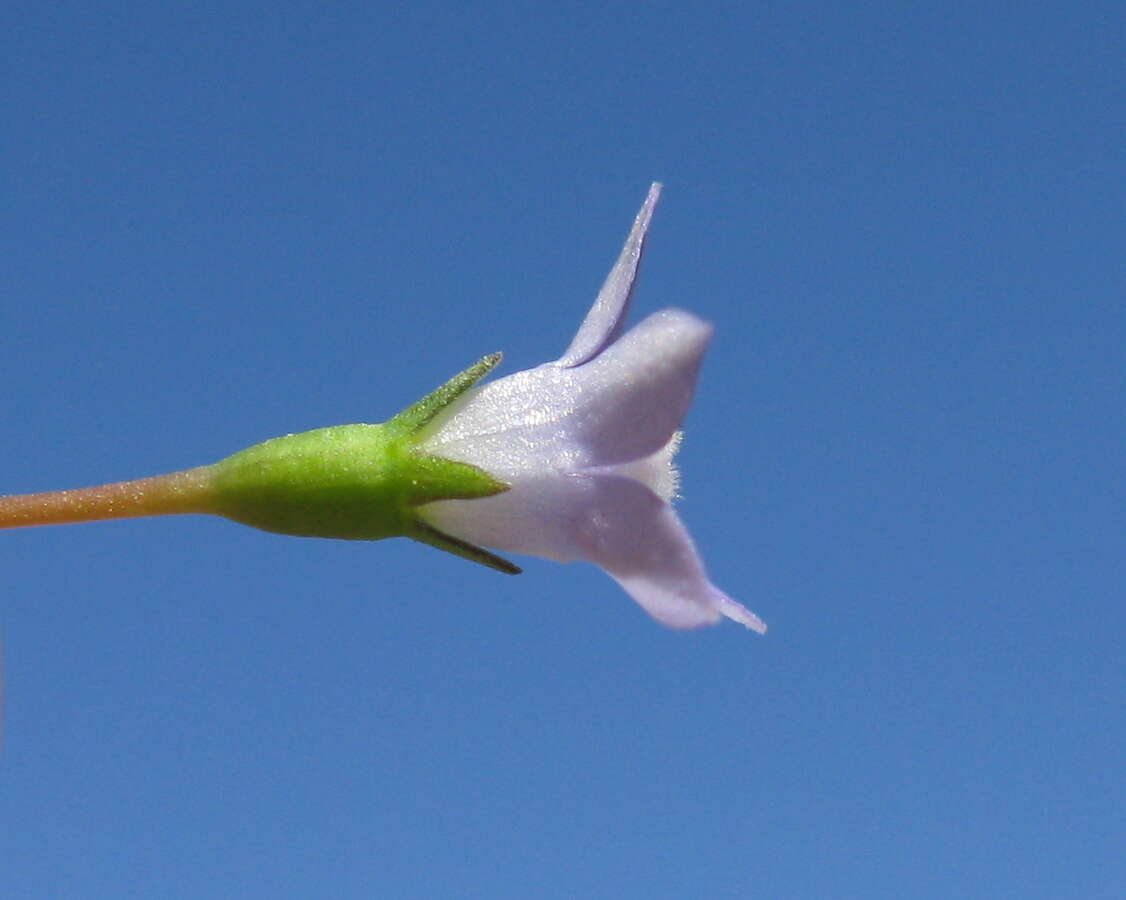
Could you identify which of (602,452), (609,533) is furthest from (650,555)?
(602,452)

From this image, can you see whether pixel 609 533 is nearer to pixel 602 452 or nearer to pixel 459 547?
pixel 602 452

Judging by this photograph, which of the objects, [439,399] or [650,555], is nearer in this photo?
[650,555]

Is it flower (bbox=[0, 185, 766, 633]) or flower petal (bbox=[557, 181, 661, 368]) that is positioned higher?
flower petal (bbox=[557, 181, 661, 368])

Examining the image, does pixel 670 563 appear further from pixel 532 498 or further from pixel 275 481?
pixel 275 481

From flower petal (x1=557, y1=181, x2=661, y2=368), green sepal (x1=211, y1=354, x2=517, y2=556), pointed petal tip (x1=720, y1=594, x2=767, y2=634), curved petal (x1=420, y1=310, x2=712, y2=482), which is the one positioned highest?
flower petal (x1=557, y1=181, x2=661, y2=368)

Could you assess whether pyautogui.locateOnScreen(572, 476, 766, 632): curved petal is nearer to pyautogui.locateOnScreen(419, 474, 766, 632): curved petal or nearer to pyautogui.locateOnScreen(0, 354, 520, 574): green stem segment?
pyautogui.locateOnScreen(419, 474, 766, 632): curved petal

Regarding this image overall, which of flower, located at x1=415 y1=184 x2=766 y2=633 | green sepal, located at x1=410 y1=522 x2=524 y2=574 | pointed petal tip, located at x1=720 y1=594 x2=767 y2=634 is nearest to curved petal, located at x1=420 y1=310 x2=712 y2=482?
flower, located at x1=415 y1=184 x2=766 y2=633
